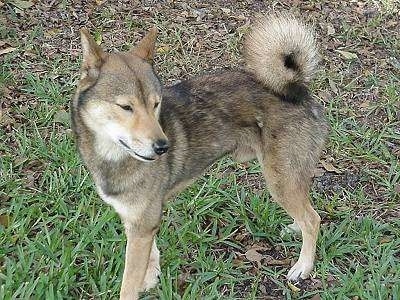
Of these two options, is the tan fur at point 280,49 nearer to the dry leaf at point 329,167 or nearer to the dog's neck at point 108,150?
the dog's neck at point 108,150

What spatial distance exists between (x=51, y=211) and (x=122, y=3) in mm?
3473

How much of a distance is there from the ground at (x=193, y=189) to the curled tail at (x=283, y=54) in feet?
3.27

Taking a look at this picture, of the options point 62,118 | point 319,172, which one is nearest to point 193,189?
point 319,172

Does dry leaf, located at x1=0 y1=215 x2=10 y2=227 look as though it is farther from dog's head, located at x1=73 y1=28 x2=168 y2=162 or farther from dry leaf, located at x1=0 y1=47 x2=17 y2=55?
dry leaf, located at x1=0 y1=47 x2=17 y2=55

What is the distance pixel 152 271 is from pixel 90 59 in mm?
1373

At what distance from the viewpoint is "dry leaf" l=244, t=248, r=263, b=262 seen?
4.29 m

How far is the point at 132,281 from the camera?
12.1ft

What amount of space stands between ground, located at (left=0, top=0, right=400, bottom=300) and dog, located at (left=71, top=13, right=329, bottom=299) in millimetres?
262

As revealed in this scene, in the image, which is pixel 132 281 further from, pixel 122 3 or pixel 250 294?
pixel 122 3

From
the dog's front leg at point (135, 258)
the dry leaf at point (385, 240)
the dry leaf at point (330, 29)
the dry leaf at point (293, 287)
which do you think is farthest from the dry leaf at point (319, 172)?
the dry leaf at point (330, 29)

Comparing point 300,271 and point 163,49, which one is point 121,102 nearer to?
point 300,271

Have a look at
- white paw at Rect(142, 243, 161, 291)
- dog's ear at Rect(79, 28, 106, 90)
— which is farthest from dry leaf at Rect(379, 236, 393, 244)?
dog's ear at Rect(79, 28, 106, 90)

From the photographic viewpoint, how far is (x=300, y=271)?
4.17 metres

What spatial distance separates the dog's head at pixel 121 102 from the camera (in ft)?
10.5
